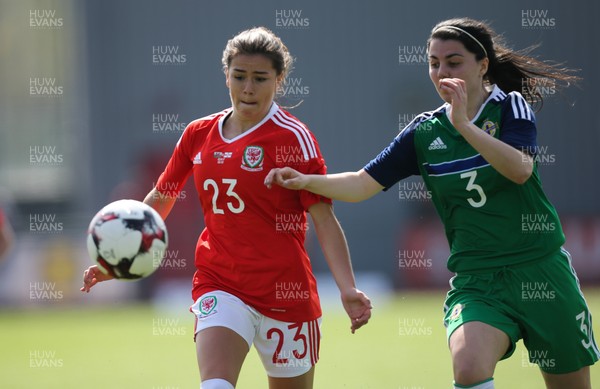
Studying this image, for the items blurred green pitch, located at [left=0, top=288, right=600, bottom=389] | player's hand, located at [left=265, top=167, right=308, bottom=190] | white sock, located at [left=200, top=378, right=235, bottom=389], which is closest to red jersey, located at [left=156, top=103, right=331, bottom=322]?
player's hand, located at [left=265, top=167, right=308, bottom=190]

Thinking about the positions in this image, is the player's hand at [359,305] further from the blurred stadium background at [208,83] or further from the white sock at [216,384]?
the blurred stadium background at [208,83]

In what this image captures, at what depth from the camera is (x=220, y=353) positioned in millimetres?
4293

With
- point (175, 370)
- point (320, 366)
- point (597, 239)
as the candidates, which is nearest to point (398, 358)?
point (320, 366)

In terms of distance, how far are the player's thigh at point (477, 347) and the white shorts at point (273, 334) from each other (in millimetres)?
823

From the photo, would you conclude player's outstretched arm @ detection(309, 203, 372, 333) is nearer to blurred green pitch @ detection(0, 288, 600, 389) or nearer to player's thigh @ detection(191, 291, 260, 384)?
player's thigh @ detection(191, 291, 260, 384)

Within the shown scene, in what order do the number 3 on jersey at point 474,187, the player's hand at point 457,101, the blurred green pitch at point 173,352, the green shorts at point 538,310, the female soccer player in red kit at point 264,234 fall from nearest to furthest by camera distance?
the player's hand at point 457,101 < the green shorts at point 538,310 < the number 3 on jersey at point 474,187 < the female soccer player in red kit at point 264,234 < the blurred green pitch at point 173,352

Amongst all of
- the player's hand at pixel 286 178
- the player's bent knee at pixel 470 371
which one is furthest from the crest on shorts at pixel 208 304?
the player's bent knee at pixel 470 371

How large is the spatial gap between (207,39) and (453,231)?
15099 mm

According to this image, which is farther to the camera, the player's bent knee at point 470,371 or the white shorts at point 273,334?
the white shorts at point 273,334

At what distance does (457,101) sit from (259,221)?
1.15 metres

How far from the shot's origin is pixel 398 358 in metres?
8.70

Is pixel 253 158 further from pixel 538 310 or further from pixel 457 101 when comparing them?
pixel 538 310

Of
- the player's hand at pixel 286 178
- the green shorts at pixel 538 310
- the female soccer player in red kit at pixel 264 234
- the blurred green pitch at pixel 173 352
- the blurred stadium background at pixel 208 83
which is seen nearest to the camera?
the green shorts at pixel 538 310

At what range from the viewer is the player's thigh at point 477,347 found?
396 cm
